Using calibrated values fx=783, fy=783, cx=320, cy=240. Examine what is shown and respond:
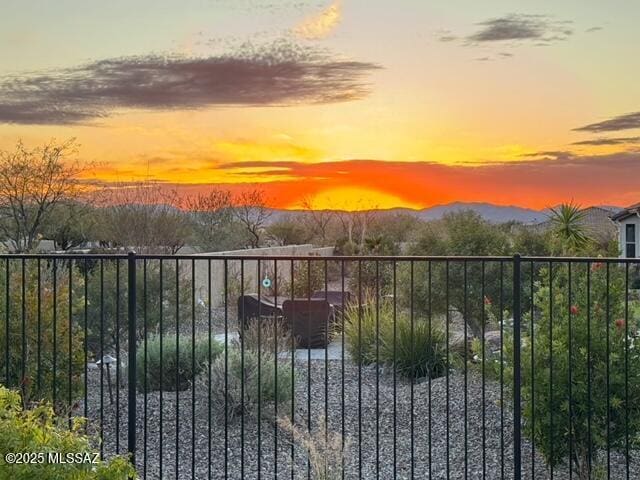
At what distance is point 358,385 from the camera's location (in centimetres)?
699

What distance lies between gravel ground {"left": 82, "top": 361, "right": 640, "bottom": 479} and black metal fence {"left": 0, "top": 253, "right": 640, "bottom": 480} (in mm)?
24

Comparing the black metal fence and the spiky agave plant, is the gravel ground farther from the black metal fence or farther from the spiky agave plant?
the spiky agave plant

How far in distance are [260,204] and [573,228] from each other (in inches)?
557

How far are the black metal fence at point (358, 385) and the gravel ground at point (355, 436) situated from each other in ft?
0.08

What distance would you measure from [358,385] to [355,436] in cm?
82

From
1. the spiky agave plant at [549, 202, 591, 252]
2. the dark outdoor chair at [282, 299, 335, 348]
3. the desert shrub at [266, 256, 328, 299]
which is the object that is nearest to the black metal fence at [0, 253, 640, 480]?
the dark outdoor chair at [282, 299, 335, 348]

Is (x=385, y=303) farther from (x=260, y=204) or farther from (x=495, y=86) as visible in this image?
(x=260, y=204)

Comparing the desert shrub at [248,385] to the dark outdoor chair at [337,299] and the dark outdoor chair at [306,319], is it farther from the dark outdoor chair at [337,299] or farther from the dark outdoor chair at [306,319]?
the dark outdoor chair at [337,299]

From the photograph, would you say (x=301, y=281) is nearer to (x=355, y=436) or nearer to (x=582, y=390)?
(x=355, y=436)

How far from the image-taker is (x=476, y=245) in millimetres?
16312

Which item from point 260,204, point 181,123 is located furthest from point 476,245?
point 260,204

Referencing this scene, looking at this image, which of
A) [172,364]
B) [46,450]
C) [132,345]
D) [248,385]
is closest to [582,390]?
Answer: [248,385]

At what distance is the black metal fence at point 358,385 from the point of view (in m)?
5.82

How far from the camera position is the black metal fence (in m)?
5.82
